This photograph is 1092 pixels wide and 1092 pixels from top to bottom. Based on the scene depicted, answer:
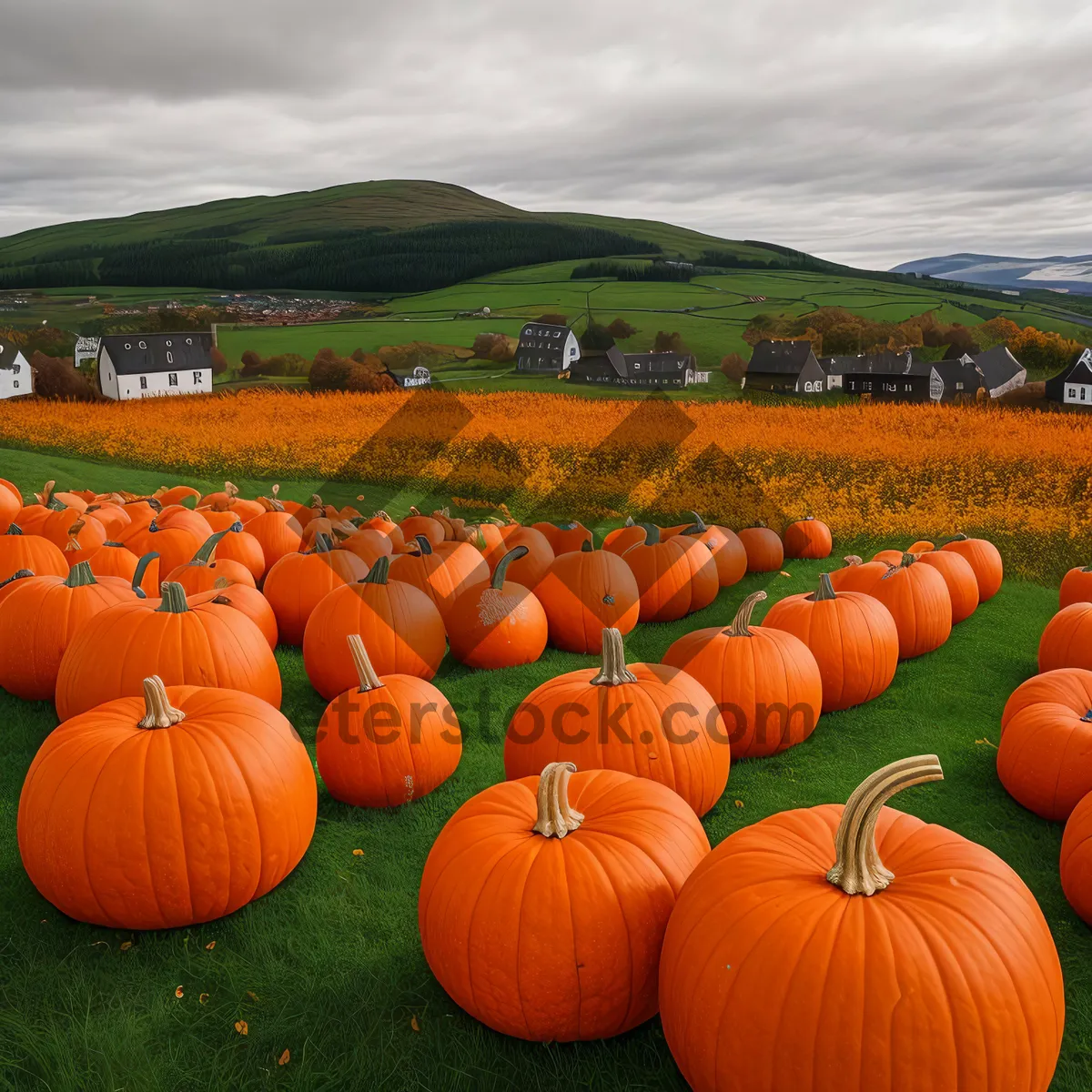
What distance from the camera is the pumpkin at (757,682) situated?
495cm

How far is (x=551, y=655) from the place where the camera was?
6.81 meters

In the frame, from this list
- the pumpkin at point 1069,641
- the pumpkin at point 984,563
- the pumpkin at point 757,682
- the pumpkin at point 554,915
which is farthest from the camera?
the pumpkin at point 984,563

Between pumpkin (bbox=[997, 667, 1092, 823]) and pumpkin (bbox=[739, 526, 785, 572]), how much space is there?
450 cm

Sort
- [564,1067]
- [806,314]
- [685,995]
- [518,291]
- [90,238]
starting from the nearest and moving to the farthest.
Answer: [685,995] → [564,1067] → [806,314] → [518,291] → [90,238]

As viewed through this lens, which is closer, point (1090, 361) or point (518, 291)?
point (1090, 361)

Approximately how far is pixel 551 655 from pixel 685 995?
439 centimetres

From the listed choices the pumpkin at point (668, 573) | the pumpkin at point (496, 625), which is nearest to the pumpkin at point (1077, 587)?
the pumpkin at point (668, 573)

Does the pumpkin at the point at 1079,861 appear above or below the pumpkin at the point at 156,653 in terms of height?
below

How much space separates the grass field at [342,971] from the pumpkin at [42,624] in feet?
1.22

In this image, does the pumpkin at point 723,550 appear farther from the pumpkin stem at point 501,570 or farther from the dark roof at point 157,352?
the dark roof at point 157,352

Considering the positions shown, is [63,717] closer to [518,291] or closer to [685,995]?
[685,995]

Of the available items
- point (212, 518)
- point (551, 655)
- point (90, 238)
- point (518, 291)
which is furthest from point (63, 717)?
point (90, 238)

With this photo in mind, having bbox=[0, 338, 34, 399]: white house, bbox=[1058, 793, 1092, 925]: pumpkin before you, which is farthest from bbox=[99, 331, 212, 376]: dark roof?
bbox=[1058, 793, 1092, 925]: pumpkin

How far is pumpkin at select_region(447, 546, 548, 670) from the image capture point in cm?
623
